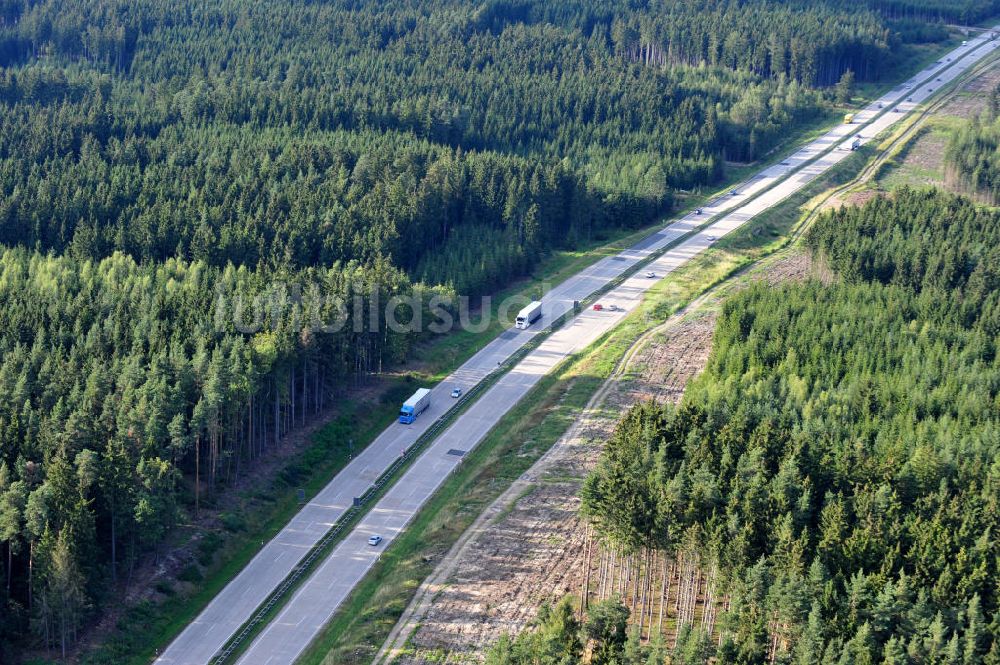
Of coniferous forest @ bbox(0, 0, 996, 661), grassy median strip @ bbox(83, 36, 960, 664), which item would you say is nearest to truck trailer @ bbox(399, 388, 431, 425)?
grassy median strip @ bbox(83, 36, 960, 664)

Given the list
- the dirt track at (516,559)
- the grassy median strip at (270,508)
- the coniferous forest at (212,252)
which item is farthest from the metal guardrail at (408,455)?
the dirt track at (516,559)

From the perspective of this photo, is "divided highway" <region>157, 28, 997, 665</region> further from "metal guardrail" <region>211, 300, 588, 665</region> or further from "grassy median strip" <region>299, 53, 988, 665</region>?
"grassy median strip" <region>299, 53, 988, 665</region>

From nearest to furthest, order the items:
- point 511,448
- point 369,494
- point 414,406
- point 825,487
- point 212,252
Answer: point 825,487 → point 369,494 → point 511,448 → point 414,406 → point 212,252

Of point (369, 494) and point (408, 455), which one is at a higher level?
point (408, 455)

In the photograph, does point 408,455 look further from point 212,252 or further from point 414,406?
point 212,252

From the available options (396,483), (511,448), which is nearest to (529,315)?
(511,448)

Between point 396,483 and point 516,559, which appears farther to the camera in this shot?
point 396,483

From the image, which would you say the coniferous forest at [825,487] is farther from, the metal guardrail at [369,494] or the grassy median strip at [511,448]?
the metal guardrail at [369,494]
